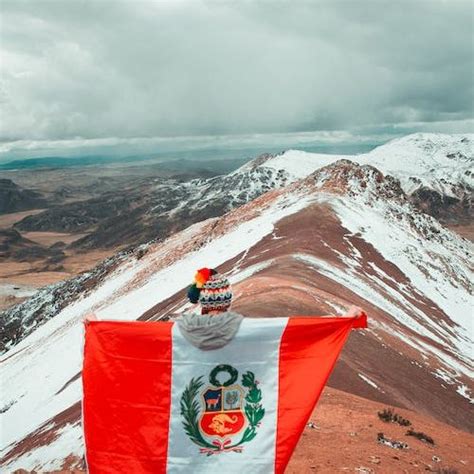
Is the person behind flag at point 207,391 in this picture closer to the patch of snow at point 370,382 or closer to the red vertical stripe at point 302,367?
the red vertical stripe at point 302,367

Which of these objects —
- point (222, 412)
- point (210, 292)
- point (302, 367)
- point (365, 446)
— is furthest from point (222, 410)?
point (365, 446)

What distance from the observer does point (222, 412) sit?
295 inches

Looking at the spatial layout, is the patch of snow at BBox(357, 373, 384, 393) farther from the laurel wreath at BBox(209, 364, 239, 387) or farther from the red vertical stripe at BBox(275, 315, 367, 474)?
the laurel wreath at BBox(209, 364, 239, 387)

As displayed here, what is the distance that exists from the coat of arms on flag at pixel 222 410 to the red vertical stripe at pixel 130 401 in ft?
1.18

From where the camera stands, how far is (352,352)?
23.8m

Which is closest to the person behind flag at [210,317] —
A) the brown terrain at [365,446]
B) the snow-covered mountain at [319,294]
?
the brown terrain at [365,446]

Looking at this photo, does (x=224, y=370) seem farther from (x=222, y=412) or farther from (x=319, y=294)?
(x=319, y=294)

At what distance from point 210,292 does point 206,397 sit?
145cm

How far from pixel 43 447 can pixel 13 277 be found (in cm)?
18421

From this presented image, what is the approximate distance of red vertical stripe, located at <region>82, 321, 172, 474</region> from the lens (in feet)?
24.7

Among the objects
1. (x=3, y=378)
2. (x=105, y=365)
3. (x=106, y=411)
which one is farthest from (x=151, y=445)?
(x=3, y=378)

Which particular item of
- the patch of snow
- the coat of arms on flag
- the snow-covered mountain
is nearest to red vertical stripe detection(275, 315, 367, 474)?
the coat of arms on flag

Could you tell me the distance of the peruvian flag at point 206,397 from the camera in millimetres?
7430

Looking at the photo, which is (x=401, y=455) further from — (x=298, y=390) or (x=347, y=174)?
(x=347, y=174)
